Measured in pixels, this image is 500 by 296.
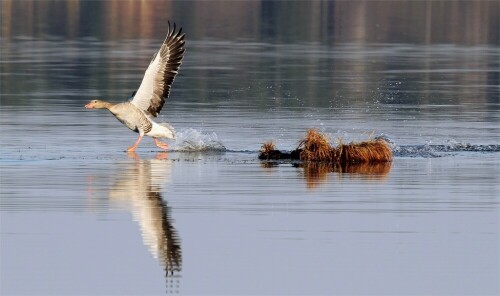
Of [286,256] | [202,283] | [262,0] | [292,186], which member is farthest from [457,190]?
[262,0]

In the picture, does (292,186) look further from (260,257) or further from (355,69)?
(355,69)

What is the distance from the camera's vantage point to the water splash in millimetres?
22312

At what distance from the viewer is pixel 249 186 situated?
58.8ft

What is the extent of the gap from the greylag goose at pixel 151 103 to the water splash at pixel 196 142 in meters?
0.14

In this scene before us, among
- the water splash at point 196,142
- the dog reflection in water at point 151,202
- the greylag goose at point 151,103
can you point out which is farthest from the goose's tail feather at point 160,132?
the dog reflection in water at point 151,202

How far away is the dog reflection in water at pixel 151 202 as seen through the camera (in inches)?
537

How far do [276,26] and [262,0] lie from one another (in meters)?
34.9

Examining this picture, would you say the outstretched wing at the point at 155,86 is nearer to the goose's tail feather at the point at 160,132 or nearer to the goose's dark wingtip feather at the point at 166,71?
the goose's dark wingtip feather at the point at 166,71

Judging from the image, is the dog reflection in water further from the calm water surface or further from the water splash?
the water splash

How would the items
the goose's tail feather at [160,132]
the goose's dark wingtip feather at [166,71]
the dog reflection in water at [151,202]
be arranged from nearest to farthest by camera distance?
1. the dog reflection in water at [151,202]
2. the goose's tail feather at [160,132]
3. the goose's dark wingtip feather at [166,71]

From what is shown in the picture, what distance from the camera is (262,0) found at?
108 metres

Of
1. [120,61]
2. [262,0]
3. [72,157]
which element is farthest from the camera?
[262,0]

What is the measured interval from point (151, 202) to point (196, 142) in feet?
19.5

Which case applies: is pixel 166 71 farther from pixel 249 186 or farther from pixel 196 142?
pixel 249 186
